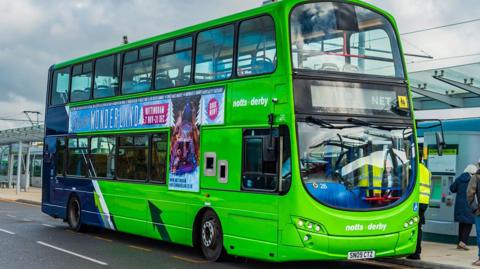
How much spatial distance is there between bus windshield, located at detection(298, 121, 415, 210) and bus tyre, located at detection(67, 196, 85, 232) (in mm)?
8365

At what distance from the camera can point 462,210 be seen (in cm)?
1238

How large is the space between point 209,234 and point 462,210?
16.1 ft

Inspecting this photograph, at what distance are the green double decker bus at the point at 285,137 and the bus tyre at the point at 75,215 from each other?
360cm

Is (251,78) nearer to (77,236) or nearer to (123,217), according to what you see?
(123,217)

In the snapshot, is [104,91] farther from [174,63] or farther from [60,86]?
[174,63]

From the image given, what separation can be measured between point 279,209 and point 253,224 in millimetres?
728

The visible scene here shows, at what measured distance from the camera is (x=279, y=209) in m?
9.49

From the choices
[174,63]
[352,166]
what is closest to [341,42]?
[352,166]

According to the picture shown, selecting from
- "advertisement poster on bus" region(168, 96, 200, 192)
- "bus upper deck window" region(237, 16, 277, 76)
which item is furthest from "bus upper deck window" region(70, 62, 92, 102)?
"bus upper deck window" region(237, 16, 277, 76)

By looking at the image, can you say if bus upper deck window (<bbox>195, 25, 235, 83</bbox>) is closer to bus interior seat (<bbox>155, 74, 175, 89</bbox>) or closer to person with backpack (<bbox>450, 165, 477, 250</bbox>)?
bus interior seat (<bbox>155, 74, 175, 89</bbox>)

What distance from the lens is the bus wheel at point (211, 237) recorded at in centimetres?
1095

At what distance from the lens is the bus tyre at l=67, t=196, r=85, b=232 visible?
16.1 m

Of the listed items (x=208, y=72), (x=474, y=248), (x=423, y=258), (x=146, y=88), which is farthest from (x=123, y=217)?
(x=474, y=248)

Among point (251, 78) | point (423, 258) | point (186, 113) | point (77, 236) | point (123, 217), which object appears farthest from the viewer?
point (77, 236)
